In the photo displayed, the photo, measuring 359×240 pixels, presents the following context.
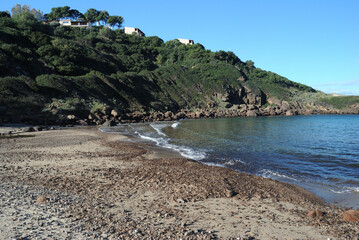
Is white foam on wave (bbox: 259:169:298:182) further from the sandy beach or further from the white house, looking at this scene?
the white house

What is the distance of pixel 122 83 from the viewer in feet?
170

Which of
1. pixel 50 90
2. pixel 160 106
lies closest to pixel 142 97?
pixel 160 106

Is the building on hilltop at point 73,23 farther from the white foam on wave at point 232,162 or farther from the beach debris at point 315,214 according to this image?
the beach debris at point 315,214

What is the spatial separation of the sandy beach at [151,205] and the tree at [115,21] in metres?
116

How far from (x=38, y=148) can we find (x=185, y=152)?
8.68 meters

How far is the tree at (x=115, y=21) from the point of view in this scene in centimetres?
11419

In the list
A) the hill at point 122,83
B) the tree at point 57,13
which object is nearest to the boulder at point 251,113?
the hill at point 122,83

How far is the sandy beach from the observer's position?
4.86 metres

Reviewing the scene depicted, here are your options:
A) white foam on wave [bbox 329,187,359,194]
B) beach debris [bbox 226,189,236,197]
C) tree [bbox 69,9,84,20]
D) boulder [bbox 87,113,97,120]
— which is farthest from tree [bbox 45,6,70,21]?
white foam on wave [bbox 329,187,359,194]

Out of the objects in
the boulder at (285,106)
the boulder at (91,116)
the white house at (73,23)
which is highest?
the white house at (73,23)

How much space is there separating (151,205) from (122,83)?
47845mm

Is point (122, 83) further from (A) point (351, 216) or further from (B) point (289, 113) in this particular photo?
(A) point (351, 216)

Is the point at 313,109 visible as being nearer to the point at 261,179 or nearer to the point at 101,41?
the point at 101,41

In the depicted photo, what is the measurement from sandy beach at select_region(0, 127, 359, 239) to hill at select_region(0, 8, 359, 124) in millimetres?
23729
